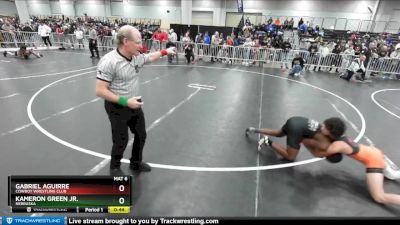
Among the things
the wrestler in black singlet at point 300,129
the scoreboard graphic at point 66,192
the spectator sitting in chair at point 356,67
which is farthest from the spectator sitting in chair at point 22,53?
the spectator sitting in chair at point 356,67

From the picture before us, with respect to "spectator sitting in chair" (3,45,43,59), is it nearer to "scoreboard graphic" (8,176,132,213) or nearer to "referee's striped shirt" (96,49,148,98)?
"referee's striped shirt" (96,49,148,98)

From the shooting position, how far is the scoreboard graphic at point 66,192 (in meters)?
2.47

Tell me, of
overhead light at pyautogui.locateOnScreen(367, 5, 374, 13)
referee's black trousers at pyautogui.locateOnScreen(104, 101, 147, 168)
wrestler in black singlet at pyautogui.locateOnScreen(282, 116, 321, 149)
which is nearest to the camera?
referee's black trousers at pyautogui.locateOnScreen(104, 101, 147, 168)

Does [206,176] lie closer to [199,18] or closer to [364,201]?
[364,201]

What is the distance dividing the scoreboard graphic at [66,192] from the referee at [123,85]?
0.98 meters

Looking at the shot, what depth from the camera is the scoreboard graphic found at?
247 centimetres

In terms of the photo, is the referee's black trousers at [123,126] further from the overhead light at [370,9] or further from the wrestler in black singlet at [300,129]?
the overhead light at [370,9]

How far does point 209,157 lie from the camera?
486cm

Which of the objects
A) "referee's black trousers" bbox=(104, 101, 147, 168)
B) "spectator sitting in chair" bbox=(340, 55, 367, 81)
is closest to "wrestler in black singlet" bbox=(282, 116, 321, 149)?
"referee's black trousers" bbox=(104, 101, 147, 168)

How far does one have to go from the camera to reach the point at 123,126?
356 cm

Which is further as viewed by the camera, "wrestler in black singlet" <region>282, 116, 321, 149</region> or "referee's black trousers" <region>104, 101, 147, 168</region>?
"wrestler in black singlet" <region>282, 116, 321, 149</region>

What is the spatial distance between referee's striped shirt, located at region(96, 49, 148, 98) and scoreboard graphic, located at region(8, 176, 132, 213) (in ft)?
4.09

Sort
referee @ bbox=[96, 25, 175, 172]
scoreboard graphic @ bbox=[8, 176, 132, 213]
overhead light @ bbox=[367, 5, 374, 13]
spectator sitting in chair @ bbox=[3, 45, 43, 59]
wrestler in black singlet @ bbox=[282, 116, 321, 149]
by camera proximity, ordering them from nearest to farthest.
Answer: scoreboard graphic @ bbox=[8, 176, 132, 213] → referee @ bbox=[96, 25, 175, 172] → wrestler in black singlet @ bbox=[282, 116, 321, 149] → spectator sitting in chair @ bbox=[3, 45, 43, 59] → overhead light @ bbox=[367, 5, 374, 13]

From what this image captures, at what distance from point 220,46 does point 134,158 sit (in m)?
12.4
